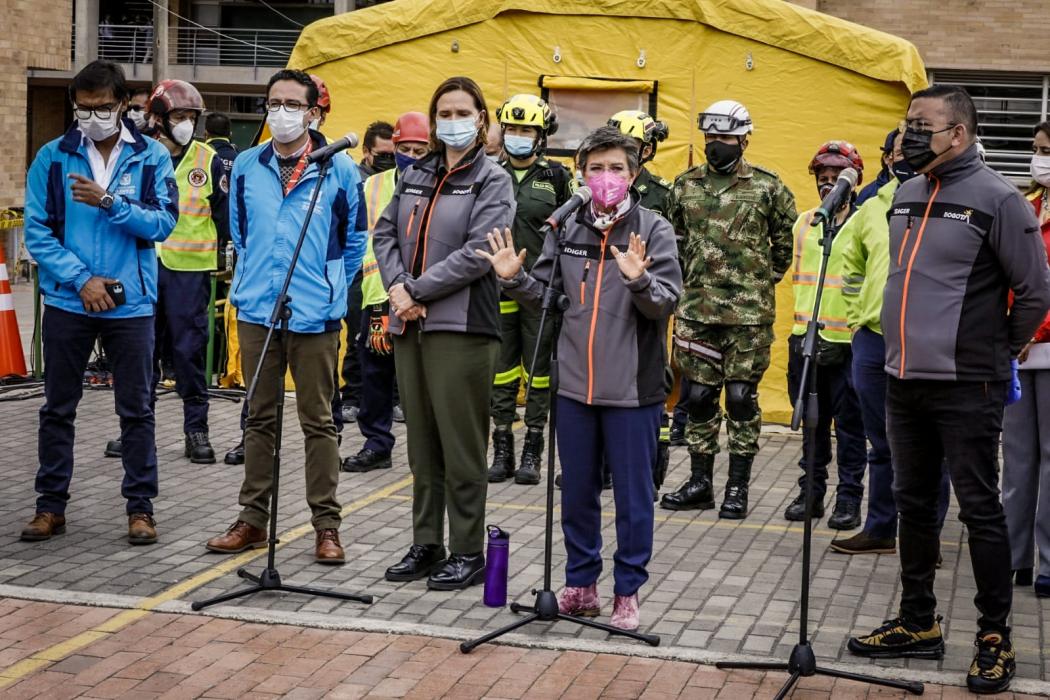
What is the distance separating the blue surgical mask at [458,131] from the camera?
695 cm

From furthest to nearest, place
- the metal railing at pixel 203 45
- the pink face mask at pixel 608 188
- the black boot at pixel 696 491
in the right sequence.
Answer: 1. the metal railing at pixel 203 45
2. the black boot at pixel 696 491
3. the pink face mask at pixel 608 188

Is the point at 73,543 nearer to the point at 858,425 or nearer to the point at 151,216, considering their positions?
the point at 151,216

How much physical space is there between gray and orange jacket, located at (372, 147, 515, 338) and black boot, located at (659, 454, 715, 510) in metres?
2.50

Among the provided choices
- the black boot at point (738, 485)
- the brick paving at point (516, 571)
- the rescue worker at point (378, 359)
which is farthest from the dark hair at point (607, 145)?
the rescue worker at point (378, 359)

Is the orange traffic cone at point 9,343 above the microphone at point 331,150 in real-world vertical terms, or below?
below

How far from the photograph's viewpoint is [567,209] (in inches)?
242

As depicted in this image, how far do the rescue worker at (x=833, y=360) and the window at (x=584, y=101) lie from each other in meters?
3.49

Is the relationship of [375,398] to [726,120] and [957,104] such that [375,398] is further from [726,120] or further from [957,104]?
[957,104]

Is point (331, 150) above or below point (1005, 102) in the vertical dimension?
below

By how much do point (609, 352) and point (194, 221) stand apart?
4.56 meters

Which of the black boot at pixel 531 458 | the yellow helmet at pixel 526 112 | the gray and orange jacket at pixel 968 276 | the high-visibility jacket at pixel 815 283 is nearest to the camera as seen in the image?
the gray and orange jacket at pixel 968 276

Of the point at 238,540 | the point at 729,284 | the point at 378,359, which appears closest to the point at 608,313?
the point at 238,540

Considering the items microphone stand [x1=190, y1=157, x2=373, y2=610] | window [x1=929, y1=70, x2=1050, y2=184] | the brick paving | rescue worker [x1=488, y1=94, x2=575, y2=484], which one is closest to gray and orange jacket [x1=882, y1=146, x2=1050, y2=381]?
the brick paving

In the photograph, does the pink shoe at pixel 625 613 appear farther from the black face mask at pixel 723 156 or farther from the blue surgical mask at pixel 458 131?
the black face mask at pixel 723 156
